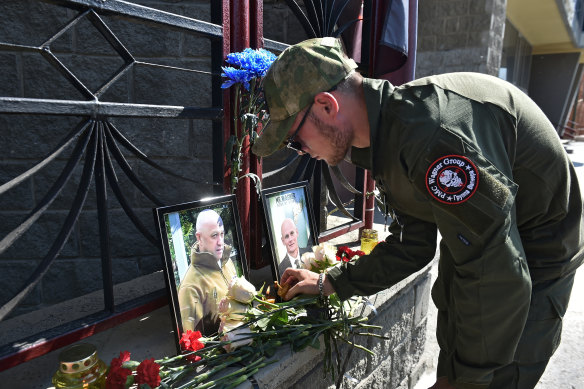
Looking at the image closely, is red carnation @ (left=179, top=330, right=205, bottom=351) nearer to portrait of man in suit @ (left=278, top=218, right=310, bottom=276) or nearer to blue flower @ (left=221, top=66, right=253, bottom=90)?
portrait of man in suit @ (left=278, top=218, right=310, bottom=276)

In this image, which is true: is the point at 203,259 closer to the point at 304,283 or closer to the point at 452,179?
the point at 304,283

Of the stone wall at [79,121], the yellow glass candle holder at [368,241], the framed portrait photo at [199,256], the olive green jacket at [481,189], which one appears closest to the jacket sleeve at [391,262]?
the olive green jacket at [481,189]

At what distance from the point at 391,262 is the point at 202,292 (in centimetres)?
76

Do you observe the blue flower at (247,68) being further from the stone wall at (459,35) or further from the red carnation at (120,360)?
the stone wall at (459,35)

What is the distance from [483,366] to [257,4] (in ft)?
5.67

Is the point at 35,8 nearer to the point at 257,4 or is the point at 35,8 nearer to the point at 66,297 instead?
the point at 257,4

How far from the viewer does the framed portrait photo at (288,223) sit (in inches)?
76.2

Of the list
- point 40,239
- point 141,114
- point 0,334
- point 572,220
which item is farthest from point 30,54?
point 572,220

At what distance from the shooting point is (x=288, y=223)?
2045 millimetres

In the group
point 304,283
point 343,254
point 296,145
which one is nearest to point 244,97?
point 296,145

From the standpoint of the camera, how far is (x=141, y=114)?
158 centimetres

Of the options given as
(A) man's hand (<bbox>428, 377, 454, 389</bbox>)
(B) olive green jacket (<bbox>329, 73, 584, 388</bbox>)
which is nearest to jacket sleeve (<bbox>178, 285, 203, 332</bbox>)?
(B) olive green jacket (<bbox>329, 73, 584, 388</bbox>)

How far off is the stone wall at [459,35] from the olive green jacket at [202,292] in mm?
5492

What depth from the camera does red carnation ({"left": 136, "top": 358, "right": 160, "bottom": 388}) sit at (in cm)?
123
